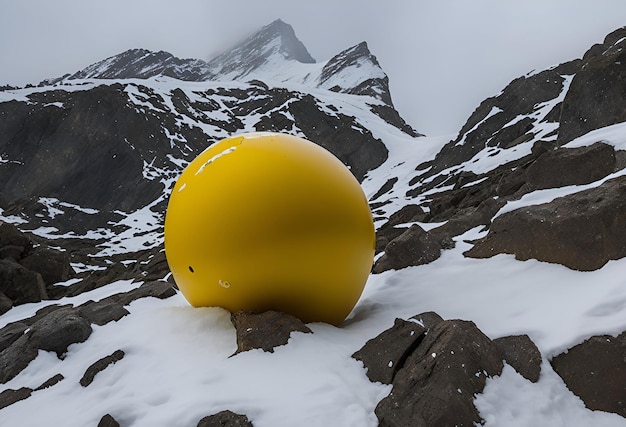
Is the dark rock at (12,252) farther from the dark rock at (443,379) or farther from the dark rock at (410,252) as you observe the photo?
the dark rock at (443,379)

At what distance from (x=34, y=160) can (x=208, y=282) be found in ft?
230

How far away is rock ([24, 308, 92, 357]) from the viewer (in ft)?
21.8

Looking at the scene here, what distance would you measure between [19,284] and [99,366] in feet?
34.8

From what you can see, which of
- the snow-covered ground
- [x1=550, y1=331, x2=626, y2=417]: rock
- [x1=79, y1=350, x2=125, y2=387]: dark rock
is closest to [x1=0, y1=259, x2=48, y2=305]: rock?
the snow-covered ground

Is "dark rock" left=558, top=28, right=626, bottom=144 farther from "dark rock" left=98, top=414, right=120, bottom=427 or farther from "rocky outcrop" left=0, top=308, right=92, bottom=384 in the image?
"dark rock" left=98, top=414, right=120, bottom=427

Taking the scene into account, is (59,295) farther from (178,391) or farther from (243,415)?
(243,415)

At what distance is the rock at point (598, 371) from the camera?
3.52 m

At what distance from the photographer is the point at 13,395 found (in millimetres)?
5504

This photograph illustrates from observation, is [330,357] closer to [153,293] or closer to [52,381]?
[52,381]

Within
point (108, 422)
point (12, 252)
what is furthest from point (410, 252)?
point (12, 252)

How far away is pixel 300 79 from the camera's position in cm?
13462

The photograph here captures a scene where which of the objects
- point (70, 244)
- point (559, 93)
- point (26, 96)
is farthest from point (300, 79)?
point (70, 244)

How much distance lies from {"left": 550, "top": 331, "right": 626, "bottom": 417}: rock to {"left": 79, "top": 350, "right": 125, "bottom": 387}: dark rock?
5.20 m

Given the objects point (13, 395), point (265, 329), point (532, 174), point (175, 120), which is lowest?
point (532, 174)
